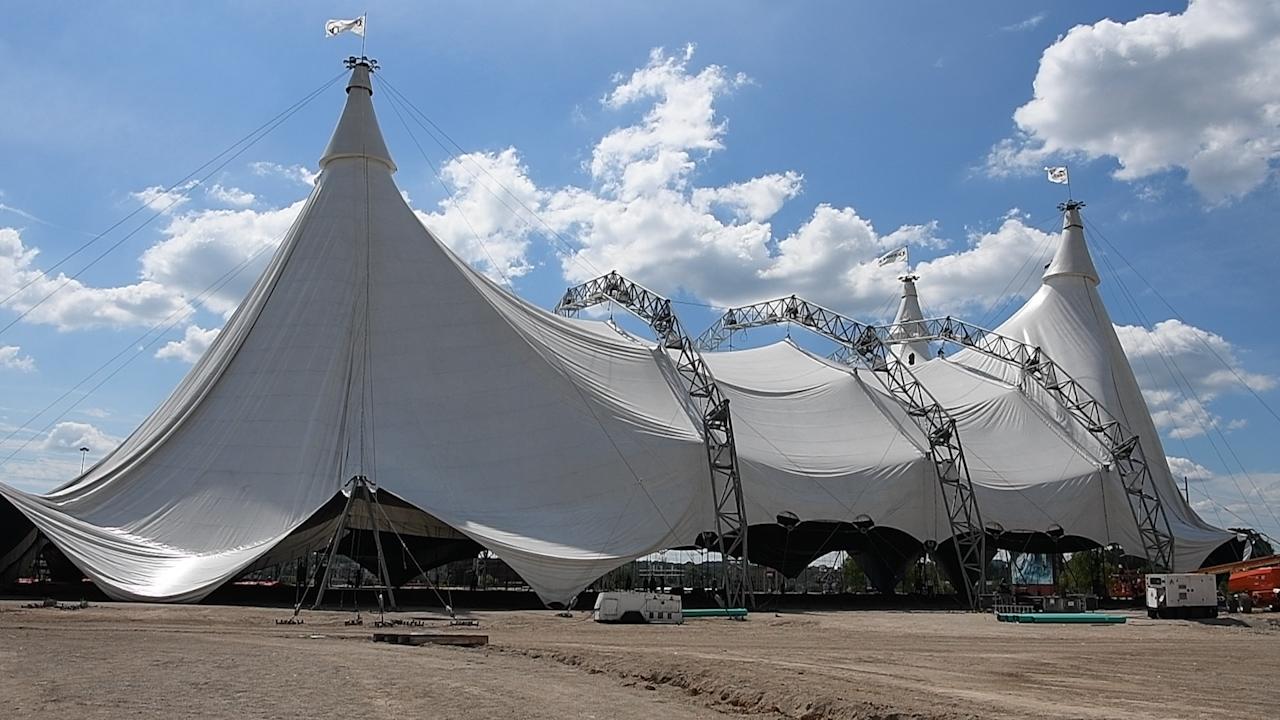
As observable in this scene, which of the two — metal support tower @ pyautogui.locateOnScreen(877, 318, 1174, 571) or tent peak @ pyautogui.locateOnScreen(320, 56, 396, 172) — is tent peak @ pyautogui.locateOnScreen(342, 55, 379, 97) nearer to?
tent peak @ pyautogui.locateOnScreen(320, 56, 396, 172)

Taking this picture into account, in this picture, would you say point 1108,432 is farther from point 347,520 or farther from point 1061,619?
point 347,520

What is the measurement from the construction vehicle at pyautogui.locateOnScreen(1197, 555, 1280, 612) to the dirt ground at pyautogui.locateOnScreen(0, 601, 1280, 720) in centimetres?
1953

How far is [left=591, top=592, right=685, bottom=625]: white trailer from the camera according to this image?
90.3 feet

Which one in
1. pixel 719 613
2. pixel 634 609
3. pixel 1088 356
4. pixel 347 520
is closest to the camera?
pixel 634 609

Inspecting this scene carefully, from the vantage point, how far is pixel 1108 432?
49.0 m

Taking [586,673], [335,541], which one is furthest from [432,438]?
[586,673]

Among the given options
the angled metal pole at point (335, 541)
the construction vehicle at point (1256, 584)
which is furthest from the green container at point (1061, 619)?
the angled metal pole at point (335, 541)

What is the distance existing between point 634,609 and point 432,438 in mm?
7673

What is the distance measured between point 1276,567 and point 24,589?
44826 mm

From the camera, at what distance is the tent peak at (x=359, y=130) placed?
36656 millimetres

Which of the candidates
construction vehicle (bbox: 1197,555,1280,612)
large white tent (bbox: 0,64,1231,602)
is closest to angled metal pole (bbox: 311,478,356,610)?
large white tent (bbox: 0,64,1231,602)

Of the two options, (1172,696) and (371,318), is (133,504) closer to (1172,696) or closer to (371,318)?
(371,318)

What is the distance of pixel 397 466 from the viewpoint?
96.7ft

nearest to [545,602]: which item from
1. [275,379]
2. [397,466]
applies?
[397,466]
